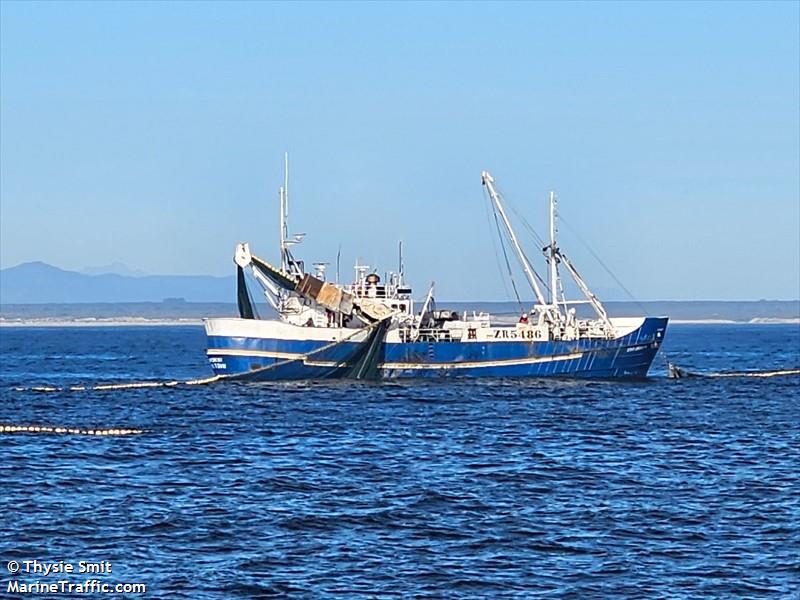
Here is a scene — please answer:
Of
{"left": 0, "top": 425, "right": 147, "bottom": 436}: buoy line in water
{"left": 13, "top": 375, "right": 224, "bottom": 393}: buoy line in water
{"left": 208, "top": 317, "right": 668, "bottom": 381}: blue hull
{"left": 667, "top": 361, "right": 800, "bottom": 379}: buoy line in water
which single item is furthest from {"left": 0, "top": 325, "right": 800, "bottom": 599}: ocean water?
{"left": 667, "top": 361, "right": 800, "bottom": 379}: buoy line in water

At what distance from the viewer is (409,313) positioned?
87.7m

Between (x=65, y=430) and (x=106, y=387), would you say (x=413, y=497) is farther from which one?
(x=106, y=387)

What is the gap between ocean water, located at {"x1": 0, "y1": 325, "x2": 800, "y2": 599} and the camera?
1292 inches

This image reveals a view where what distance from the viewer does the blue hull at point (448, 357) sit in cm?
8488

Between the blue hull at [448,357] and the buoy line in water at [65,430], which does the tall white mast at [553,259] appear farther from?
the buoy line in water at [65,430]

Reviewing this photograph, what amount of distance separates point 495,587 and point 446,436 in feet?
90.9

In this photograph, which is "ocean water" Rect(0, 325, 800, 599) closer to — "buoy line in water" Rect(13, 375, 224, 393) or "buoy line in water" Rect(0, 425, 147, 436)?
"buoy line in water" Rect(0, 425, 147, 436)

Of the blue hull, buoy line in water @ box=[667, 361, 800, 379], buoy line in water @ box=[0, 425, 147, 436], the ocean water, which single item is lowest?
the ocean water

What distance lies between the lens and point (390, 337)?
86.9 meters

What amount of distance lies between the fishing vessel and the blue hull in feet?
0.19

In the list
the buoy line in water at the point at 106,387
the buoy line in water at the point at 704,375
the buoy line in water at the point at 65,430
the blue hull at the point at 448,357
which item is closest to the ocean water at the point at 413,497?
the buoy line in water at the point at 65,430

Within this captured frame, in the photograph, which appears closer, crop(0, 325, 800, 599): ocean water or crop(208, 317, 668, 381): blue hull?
crop(0, 325, 800, 599): ocean water

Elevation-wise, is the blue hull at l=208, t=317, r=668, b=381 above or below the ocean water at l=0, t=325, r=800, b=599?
above

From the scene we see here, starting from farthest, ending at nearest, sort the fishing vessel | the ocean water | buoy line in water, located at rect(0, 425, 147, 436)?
the fishing vessel < buoy line in water, located at rect(0, 425, 147, 436) < the ocean water
